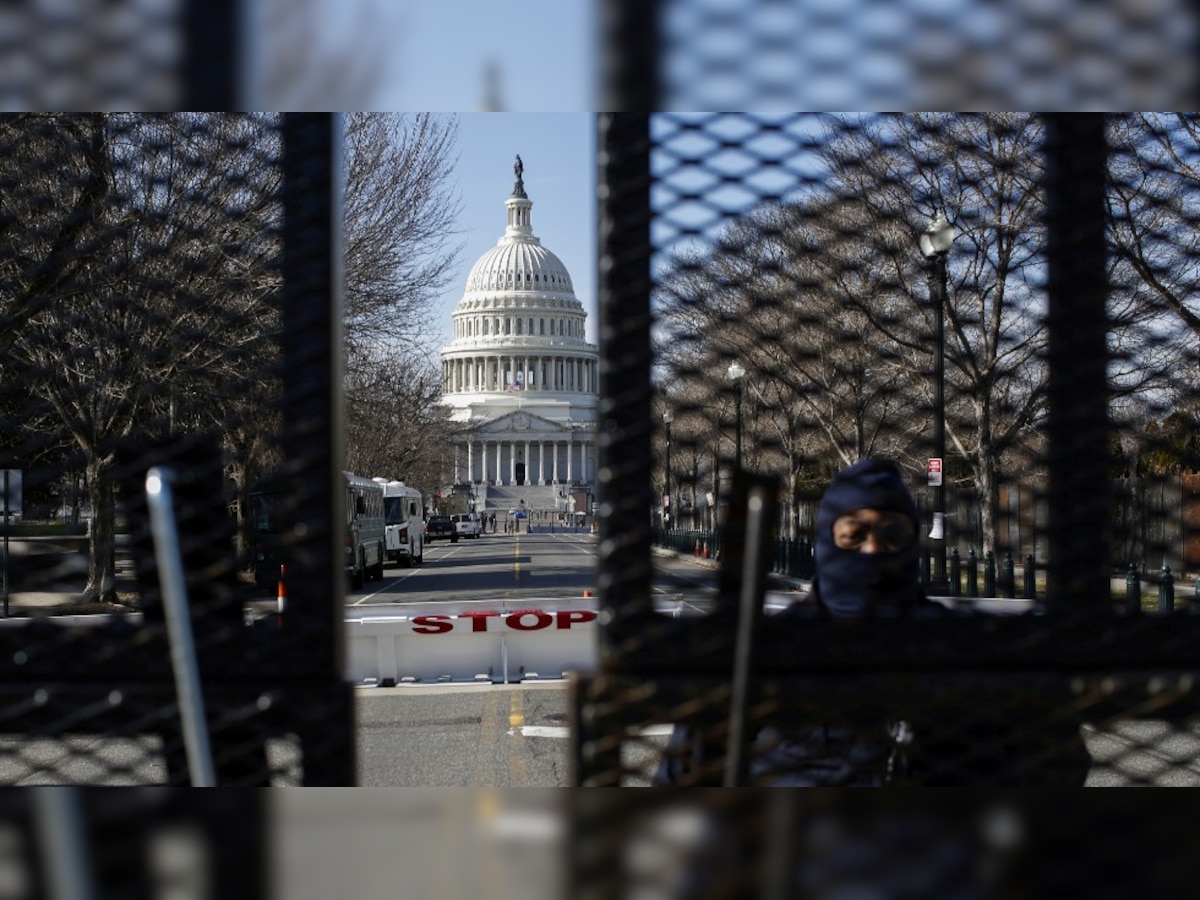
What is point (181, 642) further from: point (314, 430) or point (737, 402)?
point (737, 402)

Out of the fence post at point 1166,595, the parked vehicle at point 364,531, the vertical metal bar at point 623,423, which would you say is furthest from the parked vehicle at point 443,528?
the vertical metal bar at point 623,423

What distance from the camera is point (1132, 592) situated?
5.10 ft

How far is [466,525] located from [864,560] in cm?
7854

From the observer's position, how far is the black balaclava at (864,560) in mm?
1410

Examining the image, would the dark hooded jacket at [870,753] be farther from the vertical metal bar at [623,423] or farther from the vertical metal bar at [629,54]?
the vertical metal bar at [629,54]

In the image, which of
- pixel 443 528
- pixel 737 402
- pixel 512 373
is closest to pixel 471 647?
pixel 737 402

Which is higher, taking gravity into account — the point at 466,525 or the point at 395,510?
the point at 395,510

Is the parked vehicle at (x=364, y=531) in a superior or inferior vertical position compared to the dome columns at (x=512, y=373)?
inferior

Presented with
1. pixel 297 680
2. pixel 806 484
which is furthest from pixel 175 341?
pixel 806 484

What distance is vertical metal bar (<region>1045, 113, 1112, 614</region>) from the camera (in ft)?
4.07

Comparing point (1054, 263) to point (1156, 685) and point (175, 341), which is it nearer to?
point (1156, 685)

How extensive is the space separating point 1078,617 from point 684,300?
0.51 metres

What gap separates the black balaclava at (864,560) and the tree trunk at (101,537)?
2.73 ft

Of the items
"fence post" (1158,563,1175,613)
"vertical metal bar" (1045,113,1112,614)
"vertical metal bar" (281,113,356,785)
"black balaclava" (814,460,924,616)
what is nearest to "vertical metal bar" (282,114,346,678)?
"vertical metal bar" (281,113,356,785)
